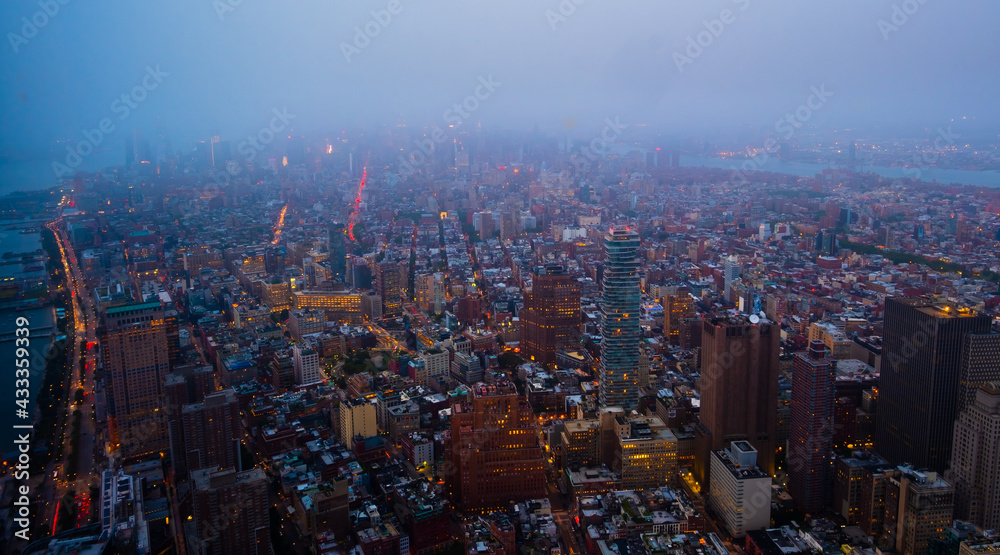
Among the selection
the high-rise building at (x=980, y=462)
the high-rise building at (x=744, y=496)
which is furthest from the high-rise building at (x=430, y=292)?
the high-rise building at (x=980, y=462)

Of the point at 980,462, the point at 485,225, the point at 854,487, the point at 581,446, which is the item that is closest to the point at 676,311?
the point at 581,446

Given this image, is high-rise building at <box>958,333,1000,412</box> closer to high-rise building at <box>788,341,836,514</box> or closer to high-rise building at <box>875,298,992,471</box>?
high-rise building at <box>875,298,992,471</box>

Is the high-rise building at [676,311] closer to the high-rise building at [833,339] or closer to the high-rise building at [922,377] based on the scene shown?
the high-rise building at [833,339]

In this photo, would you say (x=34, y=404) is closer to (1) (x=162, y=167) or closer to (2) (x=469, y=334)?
(2) (x=469, y=334)

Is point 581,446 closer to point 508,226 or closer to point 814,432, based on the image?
point 814,432

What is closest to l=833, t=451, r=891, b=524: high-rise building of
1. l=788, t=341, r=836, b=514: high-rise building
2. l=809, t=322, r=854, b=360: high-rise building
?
l=788, t=341, r=836, b=514: high-rise building

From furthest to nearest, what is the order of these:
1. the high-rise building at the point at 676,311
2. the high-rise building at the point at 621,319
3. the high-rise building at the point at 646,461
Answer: the high-rise building at the point at 676,311 → the high-rise building at the point at 621,319 → the high-rise building at the point at 646,461
